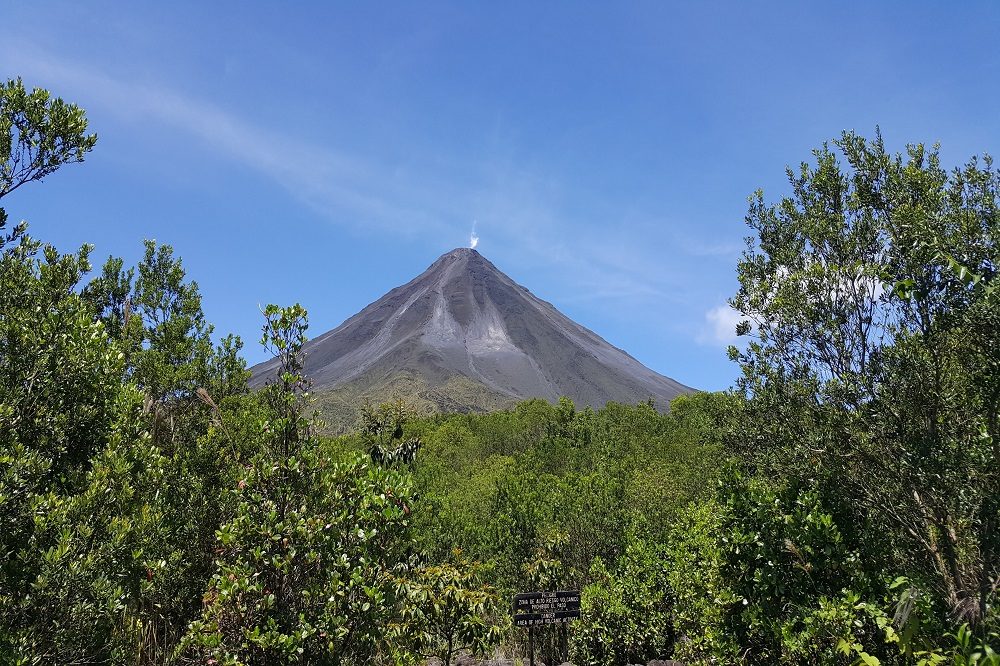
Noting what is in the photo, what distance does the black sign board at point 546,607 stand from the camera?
13320mm

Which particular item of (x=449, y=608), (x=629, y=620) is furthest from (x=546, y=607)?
(x=629, y=620)

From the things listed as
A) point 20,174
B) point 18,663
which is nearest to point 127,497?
point 18,663

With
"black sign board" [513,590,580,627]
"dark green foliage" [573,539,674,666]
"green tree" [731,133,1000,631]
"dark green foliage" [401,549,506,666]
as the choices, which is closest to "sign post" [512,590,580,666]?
"black sign board" [513,590,580,627]

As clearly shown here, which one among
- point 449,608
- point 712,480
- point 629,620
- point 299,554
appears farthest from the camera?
point 629,620

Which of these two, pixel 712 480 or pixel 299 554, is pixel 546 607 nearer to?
pixel 712 480

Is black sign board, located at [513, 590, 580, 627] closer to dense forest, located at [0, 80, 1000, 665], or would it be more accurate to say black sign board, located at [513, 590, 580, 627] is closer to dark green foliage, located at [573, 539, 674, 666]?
dense forest, located at [0, 80, 1000, 665]

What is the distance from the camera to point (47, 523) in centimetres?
510

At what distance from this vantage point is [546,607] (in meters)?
13.5

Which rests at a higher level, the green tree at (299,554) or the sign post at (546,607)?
the green tree at (299,554)

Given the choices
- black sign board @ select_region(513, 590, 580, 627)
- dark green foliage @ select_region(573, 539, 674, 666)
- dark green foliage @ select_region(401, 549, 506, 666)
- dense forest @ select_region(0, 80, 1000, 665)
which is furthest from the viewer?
dark green foliage @ select_region(573, 539, 674, 666)

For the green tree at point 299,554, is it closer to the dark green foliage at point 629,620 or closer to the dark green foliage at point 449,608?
the dark green foliage at point 449,608

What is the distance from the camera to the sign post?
13.3 meters

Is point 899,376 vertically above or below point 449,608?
above

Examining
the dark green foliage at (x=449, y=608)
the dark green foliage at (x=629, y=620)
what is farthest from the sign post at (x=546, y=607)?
the dark green foliage at (x=629, y=620)
